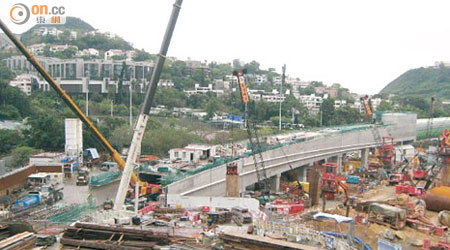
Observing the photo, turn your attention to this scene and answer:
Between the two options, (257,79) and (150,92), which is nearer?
(150,92)

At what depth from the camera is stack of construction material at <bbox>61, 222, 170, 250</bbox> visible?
9.88 m

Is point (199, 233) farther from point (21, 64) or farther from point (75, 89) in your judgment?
point (21, 64)

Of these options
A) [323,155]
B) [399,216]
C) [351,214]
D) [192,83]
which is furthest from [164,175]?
[192,83]

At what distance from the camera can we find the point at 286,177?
33.1 metres

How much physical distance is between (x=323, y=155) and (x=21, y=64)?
200ft

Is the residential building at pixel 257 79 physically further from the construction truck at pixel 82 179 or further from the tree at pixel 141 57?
the construction truck at pixel 82 179

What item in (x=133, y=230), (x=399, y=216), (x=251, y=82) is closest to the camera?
(x=133, y=230)

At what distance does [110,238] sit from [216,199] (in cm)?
691

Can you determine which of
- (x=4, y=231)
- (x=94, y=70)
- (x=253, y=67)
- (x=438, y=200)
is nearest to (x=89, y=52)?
(x=94, y=70)

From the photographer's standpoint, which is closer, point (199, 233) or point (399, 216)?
point (199, 233)

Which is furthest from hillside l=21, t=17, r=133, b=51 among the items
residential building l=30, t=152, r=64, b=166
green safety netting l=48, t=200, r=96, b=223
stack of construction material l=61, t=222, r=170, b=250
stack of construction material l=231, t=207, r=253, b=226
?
stack of construction material l=61, t=222, r=170, b=250

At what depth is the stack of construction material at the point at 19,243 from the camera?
8.80 metres

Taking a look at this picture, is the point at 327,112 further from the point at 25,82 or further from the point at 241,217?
the point at 241,217

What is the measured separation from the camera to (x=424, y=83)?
132m
